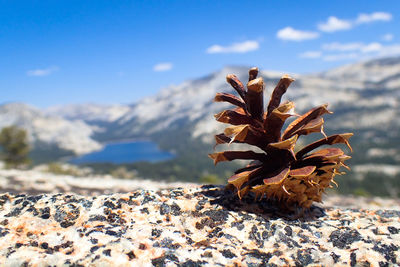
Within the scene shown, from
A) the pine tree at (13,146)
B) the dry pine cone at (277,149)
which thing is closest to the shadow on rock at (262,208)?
the dry pine cone at (277,149)

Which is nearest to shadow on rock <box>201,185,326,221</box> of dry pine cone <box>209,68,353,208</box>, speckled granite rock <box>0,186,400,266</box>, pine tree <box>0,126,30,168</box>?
speckled granite rock <box>0,186,400,266</box>

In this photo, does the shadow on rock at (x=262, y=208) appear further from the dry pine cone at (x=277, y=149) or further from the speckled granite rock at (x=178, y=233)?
the dry pine cone at (x=277, y=149)

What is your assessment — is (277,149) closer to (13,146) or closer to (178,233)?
(178,233)

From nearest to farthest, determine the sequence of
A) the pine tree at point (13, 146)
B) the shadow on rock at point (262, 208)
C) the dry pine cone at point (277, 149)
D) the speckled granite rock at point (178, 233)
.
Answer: the speckled granite rock at point (178, 233) < the dry pine cone at point (277, 149) < the shadow on rock at point (262, 208) < the pine tree at point (13, 146)

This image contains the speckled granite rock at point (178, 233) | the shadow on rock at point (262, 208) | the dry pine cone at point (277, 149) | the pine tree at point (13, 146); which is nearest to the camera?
the speckled granite rock at point (178, 233)

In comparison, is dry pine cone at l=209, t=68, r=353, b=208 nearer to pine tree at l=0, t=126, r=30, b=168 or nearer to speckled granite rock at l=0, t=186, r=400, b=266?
speckled granite rock at l=0, t=186, r=400, b=266

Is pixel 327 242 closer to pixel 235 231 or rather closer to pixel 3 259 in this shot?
pixel 235 231

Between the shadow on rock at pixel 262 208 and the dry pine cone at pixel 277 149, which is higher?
the dry pine cone at pixel 277 149
